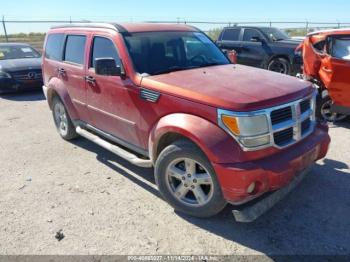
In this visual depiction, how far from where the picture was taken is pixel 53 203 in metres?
4.09

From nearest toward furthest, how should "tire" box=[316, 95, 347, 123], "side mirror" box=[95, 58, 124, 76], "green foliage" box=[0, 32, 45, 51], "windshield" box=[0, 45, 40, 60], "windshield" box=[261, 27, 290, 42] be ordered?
"side mirror" box=[95, 58, 124, 76] → "tire" box=[316, 95, 347, 123] → "windshield" box=[0, 45, 40, 60] → "windshield" box=[261, 27, 290, 42] → "green foliage" box=[0, 32, 45, 51]

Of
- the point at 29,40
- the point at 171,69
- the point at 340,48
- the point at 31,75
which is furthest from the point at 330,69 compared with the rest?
the point at 29,40

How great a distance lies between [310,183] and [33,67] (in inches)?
337

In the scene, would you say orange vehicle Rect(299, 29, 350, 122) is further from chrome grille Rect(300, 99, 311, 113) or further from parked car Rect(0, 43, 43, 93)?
parked car Rect(0, 43, 43, 93)

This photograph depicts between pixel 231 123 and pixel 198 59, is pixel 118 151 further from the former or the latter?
pixel 231 123

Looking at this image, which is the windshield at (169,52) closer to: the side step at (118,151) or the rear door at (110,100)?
the rear door at (110,100)

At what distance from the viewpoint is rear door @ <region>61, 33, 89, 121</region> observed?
16.7ft

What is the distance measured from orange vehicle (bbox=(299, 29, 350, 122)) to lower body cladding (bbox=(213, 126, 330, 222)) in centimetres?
327

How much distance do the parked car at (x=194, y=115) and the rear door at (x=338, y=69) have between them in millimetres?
2484

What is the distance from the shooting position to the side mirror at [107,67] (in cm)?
397

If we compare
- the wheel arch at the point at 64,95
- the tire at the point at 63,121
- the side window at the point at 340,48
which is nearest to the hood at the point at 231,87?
the wheel arch at the point at 64,95

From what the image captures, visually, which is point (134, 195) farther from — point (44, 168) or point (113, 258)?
point (44, 168)

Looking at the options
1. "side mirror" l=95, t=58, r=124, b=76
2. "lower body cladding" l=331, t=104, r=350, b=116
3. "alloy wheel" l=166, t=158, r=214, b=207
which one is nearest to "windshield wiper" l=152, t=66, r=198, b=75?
"side mirror" l=95, t=58, r=124, b=76

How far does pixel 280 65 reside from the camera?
458 inches
